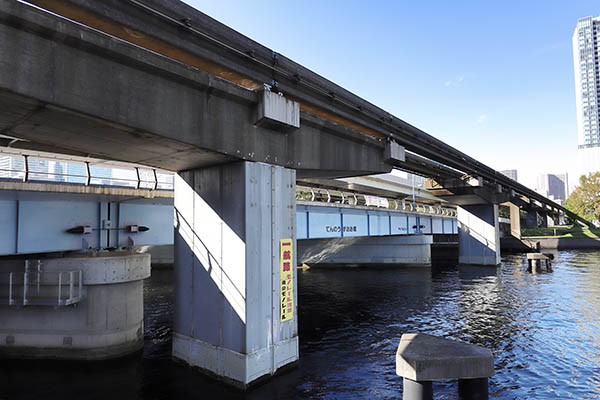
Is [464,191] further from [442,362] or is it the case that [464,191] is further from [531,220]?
[531,220]

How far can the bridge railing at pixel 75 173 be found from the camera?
39.1ft

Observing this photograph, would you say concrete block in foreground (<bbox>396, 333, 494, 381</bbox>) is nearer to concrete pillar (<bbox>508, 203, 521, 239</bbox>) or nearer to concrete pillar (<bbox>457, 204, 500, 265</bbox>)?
concrete pillar (<bbox>457, 204, 500, 265</bbox>)

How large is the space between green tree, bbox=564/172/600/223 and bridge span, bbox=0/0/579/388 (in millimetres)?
97912

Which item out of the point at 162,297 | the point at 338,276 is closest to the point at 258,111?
the point at 162,297

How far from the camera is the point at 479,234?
149 feet

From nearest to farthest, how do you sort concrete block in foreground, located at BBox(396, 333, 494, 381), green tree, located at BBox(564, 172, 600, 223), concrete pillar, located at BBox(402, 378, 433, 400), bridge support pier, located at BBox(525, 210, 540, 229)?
concrete block in foreground, located at BBox(396, 333, 494, 381) < concrete pillar, located at BBox(402, 378, 433, 400) < green tree, located at BBox(564, 172, 600, 223) < bridge support pier, located at BBox(525, 210, 540, 229)

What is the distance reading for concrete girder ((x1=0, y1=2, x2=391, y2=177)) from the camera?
276 inches

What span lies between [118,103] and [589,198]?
109 m

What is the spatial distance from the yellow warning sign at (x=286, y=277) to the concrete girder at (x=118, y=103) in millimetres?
2836

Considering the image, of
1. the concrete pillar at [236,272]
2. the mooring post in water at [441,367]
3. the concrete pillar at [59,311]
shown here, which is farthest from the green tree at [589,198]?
the concrete pillar at [59,311]

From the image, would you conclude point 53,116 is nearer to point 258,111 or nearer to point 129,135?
point 129,135

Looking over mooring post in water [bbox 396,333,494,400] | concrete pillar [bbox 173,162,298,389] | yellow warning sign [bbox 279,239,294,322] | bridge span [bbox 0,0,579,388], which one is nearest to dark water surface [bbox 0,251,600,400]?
concrete pillar [bbox 173,162,298,389]

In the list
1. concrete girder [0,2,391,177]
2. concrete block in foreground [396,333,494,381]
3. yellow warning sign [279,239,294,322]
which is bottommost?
concrete block in foreground [396,333,494,381]

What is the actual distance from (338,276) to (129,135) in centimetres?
3119
